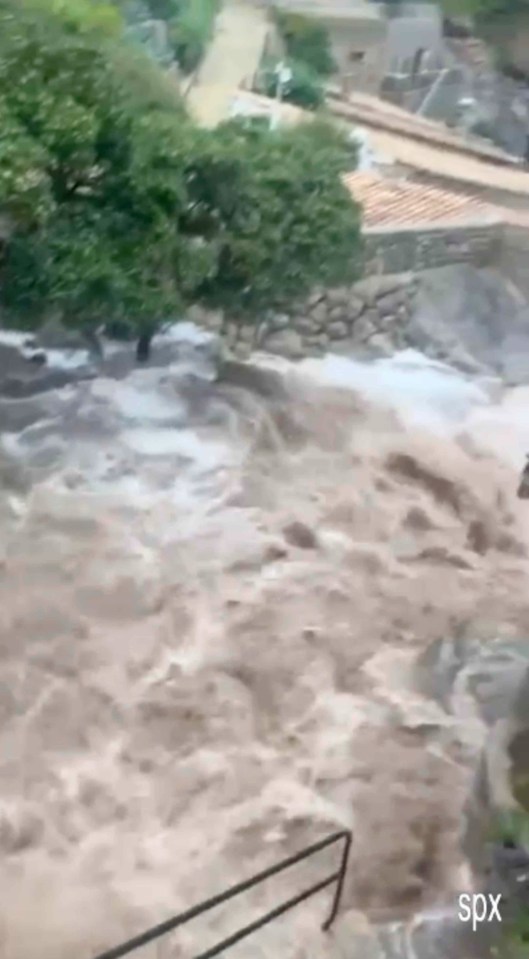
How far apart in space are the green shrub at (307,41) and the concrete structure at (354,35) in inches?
1.5

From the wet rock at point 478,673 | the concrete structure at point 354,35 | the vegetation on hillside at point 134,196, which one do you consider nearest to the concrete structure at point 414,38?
the concrete structure at point 354,35

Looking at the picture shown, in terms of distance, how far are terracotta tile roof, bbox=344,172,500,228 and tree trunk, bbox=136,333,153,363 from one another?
4.24 feet

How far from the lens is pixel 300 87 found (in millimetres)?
6164

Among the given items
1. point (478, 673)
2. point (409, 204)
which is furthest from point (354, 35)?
point (478, 673)

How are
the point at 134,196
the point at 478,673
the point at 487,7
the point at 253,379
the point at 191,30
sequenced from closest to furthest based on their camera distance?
the point at 487,7 → the point at 478,673 → the point at 134,196 → the point at 253,379 → the point at 191,30

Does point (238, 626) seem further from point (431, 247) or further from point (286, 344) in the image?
point (431, 247)

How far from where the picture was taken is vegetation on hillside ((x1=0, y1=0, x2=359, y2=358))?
14.2 ft

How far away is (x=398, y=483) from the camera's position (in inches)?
217

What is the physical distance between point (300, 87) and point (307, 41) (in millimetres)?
321

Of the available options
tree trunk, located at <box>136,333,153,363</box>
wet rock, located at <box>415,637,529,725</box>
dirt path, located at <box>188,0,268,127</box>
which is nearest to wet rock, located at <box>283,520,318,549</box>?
wet rock, located at <box>415,637,529,725</box>

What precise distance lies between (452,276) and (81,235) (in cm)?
252

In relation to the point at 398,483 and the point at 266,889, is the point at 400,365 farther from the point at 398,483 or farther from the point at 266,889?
the point at 266,889

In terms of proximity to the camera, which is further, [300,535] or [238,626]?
[300,535]

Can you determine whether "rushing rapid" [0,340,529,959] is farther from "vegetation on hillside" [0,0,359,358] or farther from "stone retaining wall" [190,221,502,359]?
"vegetation on hillside" [0,0,359,358]
